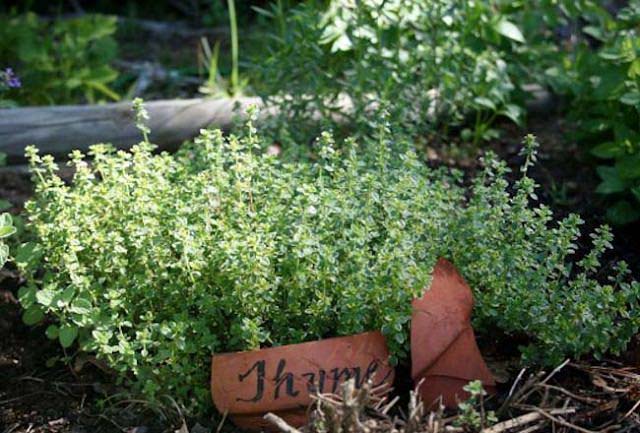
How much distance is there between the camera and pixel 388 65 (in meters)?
3.66

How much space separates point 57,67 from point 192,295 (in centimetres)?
239

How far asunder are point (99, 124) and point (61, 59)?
0.84 metres

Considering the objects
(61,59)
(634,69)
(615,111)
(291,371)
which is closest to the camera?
(291,371)

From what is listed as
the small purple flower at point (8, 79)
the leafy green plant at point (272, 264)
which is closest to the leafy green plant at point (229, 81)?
the small purple flower at point (8, 79)

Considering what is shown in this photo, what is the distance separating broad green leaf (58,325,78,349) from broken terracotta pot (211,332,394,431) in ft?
1.39

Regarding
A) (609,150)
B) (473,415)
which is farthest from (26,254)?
(609,150)

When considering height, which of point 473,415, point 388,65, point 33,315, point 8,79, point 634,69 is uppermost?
point 634,69

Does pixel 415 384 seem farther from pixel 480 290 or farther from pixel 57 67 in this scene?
pixel 57 67

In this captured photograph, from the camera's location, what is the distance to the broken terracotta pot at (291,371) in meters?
2.45

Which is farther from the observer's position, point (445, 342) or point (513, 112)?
point (513, 112)

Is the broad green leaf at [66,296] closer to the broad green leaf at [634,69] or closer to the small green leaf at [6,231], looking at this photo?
the small green leaf at [6,231]

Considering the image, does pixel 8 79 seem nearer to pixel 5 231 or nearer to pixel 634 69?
pixel 5 231

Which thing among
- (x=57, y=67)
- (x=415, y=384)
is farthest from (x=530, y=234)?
(x=57, y=67)

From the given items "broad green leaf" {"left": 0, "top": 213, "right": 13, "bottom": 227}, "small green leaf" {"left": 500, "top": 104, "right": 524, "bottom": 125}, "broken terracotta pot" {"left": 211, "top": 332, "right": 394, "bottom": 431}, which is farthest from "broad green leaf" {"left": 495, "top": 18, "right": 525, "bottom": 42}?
"broad green leaf" {"left": 0, "top": 213, "right": 13, "bottom": 227}
